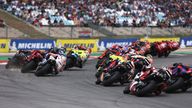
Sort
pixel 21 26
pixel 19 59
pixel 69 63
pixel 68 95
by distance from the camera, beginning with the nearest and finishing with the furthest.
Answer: pixel 68 95 → pixel 19 59 → pixel 69 63 → pixel 21 26

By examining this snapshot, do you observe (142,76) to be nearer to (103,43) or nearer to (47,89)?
(47,89)

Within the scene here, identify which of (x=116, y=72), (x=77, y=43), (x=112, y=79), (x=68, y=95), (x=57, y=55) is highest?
(x=57, y=55)

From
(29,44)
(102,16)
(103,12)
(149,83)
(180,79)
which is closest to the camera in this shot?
(149,83)

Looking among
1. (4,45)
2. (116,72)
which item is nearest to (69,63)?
(116,72)

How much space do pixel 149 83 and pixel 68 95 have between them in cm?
255

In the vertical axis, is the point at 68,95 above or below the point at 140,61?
below

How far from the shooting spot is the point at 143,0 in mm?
52219

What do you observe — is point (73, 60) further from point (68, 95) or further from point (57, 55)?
point (68, 95)

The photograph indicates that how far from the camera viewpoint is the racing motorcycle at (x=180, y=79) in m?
16.3

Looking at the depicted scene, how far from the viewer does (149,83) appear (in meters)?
15.2

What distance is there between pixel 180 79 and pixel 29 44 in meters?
20.9

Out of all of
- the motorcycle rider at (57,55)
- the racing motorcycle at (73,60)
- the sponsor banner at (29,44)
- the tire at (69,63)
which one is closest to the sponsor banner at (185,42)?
the sponsor banner at (29,44)

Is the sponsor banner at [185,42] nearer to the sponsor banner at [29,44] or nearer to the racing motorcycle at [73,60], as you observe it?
the sponsor banner at [29,44]

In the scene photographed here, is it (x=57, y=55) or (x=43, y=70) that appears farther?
(x=57, y=55)
